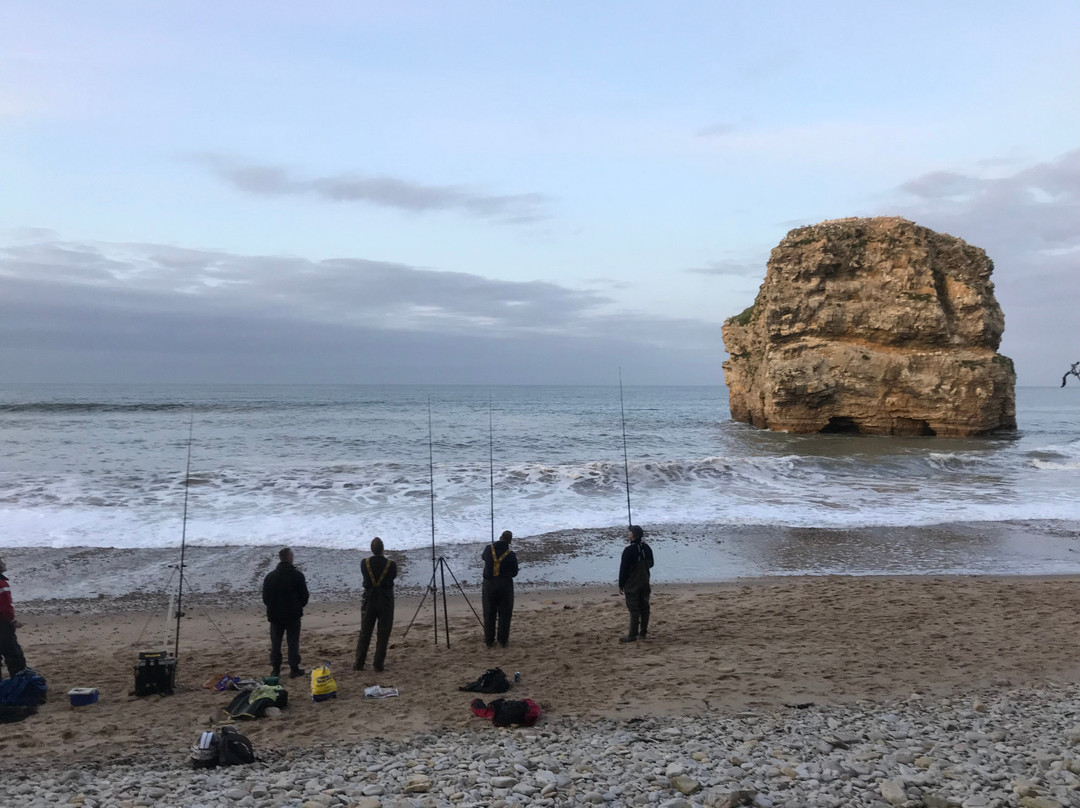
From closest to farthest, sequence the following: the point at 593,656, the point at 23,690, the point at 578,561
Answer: the point at 23,690 → the point at 593,656 → the point at 578,561

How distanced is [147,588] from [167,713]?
5282mm

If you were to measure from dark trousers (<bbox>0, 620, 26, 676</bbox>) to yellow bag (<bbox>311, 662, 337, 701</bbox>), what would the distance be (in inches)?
114

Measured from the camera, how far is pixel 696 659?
743cm

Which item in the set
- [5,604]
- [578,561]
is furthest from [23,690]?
[578,561]

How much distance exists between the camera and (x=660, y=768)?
4.77 metres

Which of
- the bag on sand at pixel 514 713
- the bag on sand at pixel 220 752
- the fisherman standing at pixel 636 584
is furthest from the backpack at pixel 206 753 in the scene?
the fisherman standing at pixel 636 584

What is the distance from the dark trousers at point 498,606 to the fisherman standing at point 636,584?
1317 mm

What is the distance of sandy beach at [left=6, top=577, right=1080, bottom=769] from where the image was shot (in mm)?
5934

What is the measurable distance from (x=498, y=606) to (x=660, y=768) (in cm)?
362

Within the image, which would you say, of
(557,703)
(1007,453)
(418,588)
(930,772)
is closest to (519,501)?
(418,588)

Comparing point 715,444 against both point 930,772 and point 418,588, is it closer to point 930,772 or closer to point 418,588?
point 418,588

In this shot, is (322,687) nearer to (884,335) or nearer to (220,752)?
(220,752)

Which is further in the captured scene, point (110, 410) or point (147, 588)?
point (110, 410)

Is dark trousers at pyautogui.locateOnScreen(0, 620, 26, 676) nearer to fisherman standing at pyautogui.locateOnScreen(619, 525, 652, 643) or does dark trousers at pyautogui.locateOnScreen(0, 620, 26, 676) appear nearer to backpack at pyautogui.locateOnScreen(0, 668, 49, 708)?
backpack at pyautogui.locateOnScreen(0, 668, 49, 708)
